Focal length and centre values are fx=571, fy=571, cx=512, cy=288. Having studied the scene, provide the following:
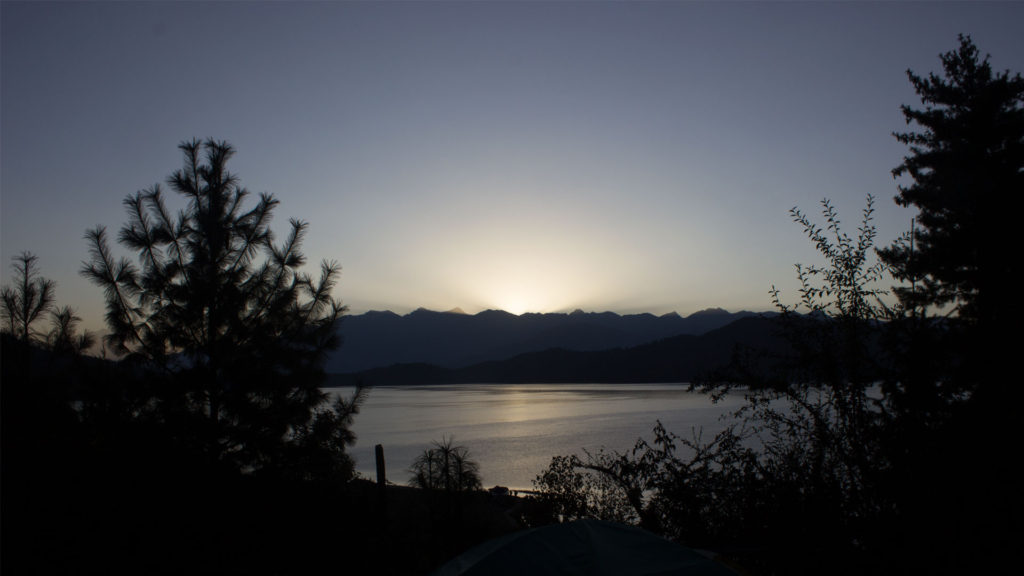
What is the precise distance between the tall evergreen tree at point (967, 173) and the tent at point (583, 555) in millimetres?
13905

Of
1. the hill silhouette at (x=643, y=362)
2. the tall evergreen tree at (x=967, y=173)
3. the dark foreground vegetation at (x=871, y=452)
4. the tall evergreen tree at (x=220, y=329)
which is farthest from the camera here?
the hill silhouette at (x=643, y=362)

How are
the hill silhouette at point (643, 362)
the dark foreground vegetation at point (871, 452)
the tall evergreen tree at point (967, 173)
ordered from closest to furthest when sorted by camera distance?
the dark foreground vegetation at point (871, 452), the tall evergreen tree at point (967, 173), the hill silhouette at point (643, 362)

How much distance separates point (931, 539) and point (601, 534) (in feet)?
8.92

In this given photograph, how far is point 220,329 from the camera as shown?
866 cm

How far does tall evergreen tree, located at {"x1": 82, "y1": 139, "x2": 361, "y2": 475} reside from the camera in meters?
8.28

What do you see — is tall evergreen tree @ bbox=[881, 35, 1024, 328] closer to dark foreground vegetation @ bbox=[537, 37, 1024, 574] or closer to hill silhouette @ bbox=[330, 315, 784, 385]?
dark foreground vegetation @ bbox=[537, 37, 1024, 574]

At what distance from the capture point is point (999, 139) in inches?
650

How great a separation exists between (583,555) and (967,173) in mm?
17214

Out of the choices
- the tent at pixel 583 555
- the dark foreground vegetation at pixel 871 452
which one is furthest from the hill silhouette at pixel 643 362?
the tent at pixel 583 555

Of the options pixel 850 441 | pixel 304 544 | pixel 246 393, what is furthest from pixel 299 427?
pixel 850 441

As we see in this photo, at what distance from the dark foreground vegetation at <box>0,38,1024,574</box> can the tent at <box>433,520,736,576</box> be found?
4.32 feet

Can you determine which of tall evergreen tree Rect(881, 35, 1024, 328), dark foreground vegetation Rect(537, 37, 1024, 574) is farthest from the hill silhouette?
dark foreground vegetation Rect(537, 37, 1024, 574)

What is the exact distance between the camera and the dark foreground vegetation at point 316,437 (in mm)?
4637

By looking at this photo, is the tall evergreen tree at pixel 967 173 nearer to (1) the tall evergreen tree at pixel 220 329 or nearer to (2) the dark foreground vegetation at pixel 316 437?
(2) the dark foreground vegetation at pixel 316 437
